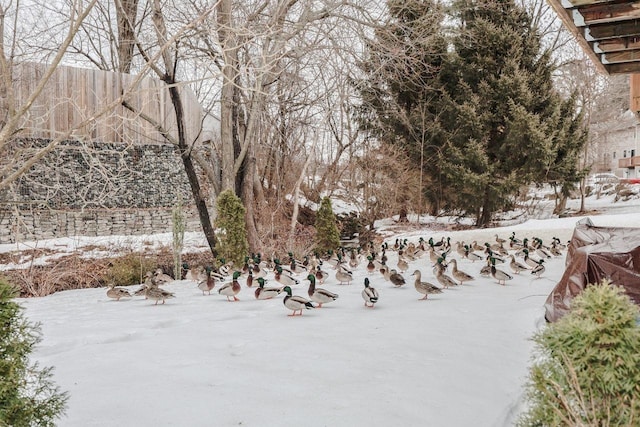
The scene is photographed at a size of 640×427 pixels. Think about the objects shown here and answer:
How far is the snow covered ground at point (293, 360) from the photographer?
3426 millimetres

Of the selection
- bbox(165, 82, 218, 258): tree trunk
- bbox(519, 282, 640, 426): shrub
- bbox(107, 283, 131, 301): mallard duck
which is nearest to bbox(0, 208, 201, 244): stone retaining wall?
bbox(165, 82, 218, 258): tree trunk

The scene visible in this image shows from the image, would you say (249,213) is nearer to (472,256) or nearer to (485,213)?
(472,256)

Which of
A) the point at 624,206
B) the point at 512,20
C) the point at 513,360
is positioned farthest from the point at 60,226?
the point at 624,206

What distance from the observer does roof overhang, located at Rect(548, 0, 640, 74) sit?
4.85m

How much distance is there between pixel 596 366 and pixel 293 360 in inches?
115

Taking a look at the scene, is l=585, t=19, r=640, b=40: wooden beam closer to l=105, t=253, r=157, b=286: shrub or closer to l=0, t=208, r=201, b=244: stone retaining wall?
l=105, t=253, r=157, b=286: shrub

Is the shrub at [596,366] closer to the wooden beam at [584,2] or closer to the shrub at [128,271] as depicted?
the wooden beam at [584,2]

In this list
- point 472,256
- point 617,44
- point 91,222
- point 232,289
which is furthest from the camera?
point 91,222

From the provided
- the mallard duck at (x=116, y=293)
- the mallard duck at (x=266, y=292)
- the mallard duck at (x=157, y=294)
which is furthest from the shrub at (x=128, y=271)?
the mallard duck at (x=266, y=292)

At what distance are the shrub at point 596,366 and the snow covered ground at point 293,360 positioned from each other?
4.25 feet

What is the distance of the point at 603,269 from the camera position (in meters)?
5.21

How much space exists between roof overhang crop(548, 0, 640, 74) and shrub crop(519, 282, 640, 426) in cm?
362

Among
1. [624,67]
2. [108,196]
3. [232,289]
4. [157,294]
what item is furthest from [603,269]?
[108,196]

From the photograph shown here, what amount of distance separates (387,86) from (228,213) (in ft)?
41.6
